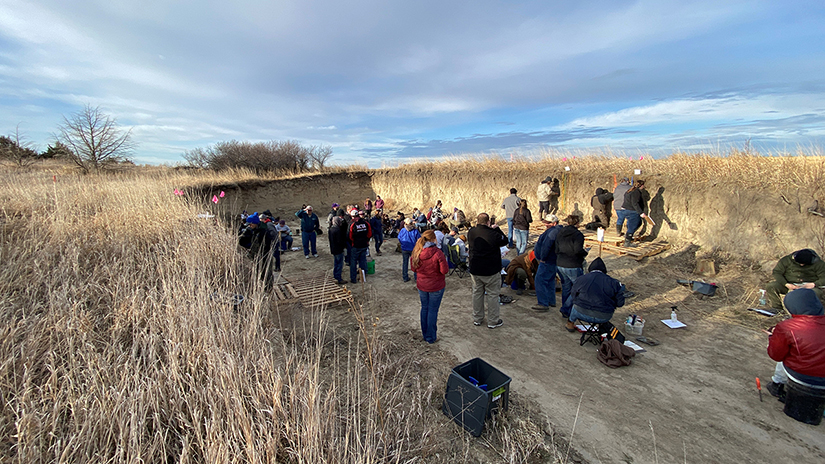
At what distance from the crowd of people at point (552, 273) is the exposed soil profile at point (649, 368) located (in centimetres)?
40

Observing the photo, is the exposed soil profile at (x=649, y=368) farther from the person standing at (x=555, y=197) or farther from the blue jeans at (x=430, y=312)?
the person standing at (x=555, y=197)

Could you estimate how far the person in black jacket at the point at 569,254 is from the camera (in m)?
5.61

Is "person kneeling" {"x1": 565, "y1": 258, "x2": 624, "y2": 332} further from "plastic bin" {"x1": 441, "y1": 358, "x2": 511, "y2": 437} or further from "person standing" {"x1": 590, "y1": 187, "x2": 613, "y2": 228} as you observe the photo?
"person standing" {"x1": 590, "y1": 187, "x2": 613, "y2": 228}

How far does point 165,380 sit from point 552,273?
19.4 ft

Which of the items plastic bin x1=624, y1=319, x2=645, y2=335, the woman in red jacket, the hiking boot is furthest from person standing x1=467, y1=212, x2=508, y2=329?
the hiking boot

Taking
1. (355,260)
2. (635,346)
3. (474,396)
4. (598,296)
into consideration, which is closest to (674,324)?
(635,346)

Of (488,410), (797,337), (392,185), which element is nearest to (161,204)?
(488,410)

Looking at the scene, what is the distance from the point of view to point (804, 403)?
333cm

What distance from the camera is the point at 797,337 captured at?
3219 millimetres

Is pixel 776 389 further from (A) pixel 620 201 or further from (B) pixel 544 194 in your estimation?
(B) pixel 544 194

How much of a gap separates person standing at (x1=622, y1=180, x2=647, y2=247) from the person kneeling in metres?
5.43

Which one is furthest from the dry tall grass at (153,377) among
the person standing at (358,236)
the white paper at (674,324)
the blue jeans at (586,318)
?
the white paper at (674,324)

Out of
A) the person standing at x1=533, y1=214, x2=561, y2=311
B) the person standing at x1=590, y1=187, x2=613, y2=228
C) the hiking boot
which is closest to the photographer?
the hiking boot

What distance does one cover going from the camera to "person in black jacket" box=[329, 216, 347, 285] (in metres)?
7.70
